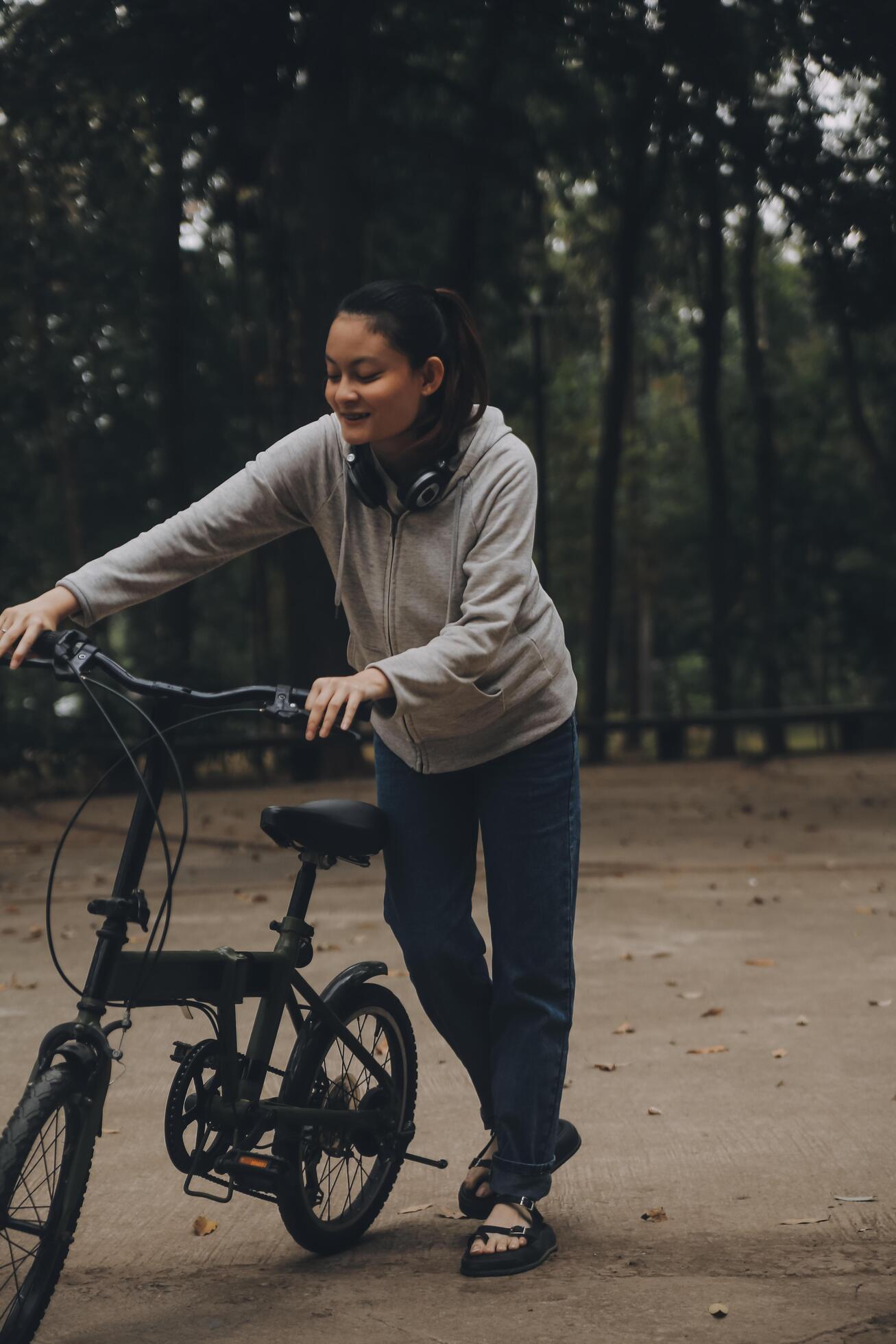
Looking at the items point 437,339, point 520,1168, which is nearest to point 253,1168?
point 520,1168

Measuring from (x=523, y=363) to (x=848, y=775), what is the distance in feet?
43.7

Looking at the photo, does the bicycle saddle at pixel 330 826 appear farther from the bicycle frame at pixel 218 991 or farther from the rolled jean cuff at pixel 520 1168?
the rolled jean cuff at pixel 520 1168

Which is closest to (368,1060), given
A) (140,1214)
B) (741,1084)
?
(140,1214)

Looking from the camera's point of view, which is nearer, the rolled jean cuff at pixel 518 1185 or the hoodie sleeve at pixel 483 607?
the hoodie sleeve at pixel 483 607

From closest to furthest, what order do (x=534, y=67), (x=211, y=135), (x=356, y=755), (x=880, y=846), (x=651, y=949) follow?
1. (x=651, y=949)
2. (x=880, y=846)
3. (x=211, y=135)
4. (x=356, y=755)
5. (x=534, y=67)

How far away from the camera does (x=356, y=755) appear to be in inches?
710

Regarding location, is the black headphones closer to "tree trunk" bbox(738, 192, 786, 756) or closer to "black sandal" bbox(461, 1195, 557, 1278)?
"black sandal" bbox(461, 1195, 557, 1278)

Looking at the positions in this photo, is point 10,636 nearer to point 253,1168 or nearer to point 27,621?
point 27,621

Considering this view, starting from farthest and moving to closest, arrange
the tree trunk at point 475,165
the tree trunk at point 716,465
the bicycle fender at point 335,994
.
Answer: the tree trunk at point 716,465 < the tree trunk at point 475,165 < the bicycle fender at point 335,994

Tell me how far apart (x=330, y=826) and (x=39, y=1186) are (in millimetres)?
912

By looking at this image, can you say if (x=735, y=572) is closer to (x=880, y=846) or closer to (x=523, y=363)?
(x=523, y=363)

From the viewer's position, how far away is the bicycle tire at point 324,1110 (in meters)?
3.59

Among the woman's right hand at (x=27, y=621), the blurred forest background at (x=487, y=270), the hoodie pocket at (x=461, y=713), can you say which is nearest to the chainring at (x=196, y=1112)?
the hoodie pocket at (x=461, y=713)

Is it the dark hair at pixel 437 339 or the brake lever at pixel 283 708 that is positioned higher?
the dark hair at pixel 437 339
